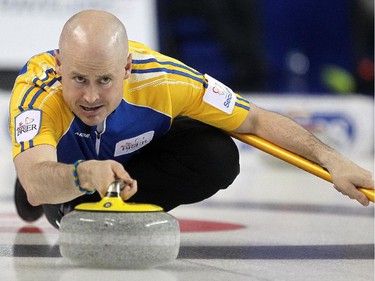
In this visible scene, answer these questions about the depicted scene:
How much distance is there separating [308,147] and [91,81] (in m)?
0.99

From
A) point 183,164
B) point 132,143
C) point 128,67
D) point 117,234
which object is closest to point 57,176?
point 117,234

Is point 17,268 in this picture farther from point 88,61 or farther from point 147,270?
point 88,61

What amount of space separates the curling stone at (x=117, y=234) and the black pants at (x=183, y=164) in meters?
1.16

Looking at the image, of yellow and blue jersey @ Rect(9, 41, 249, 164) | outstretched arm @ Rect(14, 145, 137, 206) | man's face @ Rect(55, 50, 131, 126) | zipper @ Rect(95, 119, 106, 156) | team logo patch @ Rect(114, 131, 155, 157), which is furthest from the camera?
team logo patch @ Rect(114, 131, 155, 157)

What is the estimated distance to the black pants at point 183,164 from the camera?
398cm

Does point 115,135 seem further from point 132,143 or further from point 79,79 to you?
point 79,79

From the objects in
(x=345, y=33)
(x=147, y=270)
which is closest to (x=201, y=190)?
(x=147, y=270)

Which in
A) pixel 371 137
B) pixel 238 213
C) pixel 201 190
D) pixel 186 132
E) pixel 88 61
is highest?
pixel 88 61

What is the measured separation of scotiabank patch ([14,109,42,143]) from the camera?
3.11m

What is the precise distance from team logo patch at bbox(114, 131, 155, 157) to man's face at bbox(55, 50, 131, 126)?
1.60 feet

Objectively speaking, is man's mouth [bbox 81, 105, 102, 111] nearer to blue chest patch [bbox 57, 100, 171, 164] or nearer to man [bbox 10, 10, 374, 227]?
man [bbox 10, 10, 374, 227]

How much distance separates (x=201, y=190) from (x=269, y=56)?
7.33m

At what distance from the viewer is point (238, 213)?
5293 millimetres

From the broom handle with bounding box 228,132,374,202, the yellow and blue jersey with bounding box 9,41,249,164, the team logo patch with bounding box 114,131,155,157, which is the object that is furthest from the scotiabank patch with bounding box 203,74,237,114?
the team logo patch with bounding box 114,131,155,157
